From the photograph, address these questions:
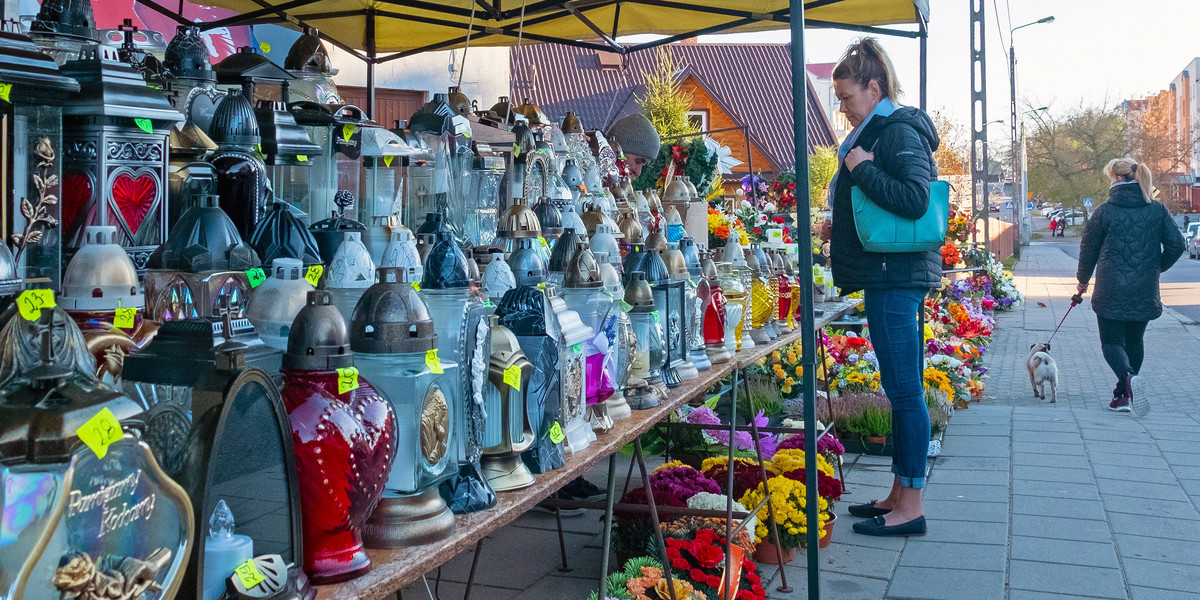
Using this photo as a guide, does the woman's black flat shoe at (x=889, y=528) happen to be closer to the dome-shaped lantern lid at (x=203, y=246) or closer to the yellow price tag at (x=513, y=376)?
the yellow price tag at (x=513, y=376)

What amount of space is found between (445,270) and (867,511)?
3259mm

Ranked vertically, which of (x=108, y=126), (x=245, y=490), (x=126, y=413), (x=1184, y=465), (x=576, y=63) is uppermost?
(x=576, y=63)

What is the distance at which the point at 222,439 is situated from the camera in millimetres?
1207

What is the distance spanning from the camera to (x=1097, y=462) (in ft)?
19.0

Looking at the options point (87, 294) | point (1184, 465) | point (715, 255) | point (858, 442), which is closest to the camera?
point (87, 294)

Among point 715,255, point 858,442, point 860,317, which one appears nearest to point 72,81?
point 715,255

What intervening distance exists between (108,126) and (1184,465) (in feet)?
19.5

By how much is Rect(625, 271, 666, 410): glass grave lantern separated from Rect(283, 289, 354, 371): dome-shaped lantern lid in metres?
1.40

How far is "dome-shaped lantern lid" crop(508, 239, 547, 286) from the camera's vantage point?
2338 millimetres

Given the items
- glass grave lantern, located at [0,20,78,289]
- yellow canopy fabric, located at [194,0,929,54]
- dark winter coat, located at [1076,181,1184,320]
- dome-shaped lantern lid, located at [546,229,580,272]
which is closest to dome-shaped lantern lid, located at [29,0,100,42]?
glass grave lantern, located at [0,20,78,289]

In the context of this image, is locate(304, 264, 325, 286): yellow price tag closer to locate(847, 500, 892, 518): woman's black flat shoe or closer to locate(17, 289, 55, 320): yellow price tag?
locate(17, 289, 55, 320): yellow price tag

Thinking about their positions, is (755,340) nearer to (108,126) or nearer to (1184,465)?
(108,126)

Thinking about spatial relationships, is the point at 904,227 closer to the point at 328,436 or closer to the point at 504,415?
the point at 504,415

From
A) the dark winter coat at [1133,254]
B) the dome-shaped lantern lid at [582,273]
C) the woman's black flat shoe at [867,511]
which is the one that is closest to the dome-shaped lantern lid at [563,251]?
the dome-shaped lantern lid at [582,273]
